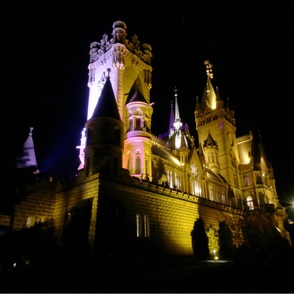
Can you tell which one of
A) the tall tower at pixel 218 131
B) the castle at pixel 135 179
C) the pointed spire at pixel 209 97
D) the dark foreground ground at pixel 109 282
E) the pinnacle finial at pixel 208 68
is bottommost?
the dark foreground ground at pixel 109 282

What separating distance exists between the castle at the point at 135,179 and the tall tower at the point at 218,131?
26cm

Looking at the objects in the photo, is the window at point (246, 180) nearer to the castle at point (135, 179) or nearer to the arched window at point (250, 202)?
the castle at point (135, 179)

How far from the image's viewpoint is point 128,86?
41.0m

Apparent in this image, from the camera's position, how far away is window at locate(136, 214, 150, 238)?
23703 mm

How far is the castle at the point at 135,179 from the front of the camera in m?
22.4

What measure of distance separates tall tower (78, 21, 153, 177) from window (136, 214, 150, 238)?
8415 millimetres

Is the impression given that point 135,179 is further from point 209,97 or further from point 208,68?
point 208,68

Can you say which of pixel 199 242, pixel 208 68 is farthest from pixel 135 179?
pixel 208 68

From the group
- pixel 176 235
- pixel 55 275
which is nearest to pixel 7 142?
pixel 55 275

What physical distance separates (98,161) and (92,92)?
20822 millimetres

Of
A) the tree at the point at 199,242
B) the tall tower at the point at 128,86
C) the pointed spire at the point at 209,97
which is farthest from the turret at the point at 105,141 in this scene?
the pointed spire at the point at 209,97

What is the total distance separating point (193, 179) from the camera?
137 feet

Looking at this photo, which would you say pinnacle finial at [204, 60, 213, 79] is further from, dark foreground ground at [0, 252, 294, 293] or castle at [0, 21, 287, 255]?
dark foreground ground at [0, 252, 294, 293]

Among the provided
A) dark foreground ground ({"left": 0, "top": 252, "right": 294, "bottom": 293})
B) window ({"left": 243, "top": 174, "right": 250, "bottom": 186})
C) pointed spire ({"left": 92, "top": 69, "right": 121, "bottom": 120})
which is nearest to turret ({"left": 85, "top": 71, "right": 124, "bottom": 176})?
pointed spire ({"left": 92, "top": 69, "right": 121, "bottom": 120})
